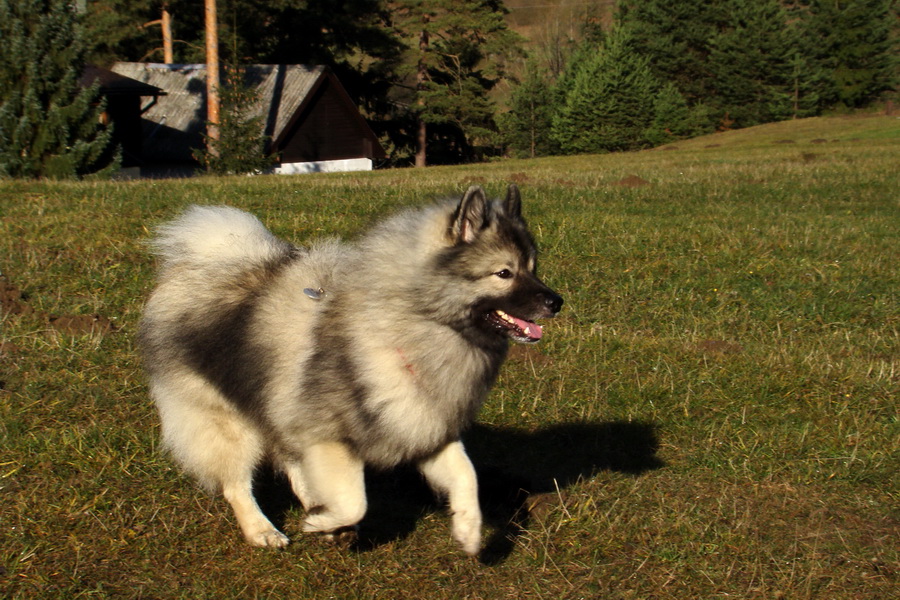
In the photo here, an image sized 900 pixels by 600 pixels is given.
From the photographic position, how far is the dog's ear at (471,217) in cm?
352

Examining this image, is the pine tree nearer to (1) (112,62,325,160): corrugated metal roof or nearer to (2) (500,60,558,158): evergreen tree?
(1) (112,62,325,160): corrugated metal roof

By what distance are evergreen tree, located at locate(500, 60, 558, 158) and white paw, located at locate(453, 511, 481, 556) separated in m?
50.0

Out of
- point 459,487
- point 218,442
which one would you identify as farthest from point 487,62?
point 459,487

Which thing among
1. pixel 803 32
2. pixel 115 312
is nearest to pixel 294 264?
pixel 115 312

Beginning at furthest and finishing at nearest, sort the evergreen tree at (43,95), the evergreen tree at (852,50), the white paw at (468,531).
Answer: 1. the evergreen tree at (852,50)
2. the evergreen tree at (43,95)
3. the white paw at (468,531)

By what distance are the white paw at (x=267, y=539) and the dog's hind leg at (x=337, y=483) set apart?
1.39ft

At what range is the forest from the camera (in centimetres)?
1516

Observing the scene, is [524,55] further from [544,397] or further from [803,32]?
[544,397]

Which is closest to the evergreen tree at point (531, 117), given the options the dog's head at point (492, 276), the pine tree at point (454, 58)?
the pine tree at point (454, 58)

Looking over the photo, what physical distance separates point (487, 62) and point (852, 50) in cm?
2704

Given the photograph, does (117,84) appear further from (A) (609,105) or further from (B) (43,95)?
(A) (609,105)

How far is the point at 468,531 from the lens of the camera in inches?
138

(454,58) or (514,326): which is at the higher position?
(454,58)

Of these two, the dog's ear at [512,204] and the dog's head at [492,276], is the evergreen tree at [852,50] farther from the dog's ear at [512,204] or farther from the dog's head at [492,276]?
the dog's head at [492,276]
